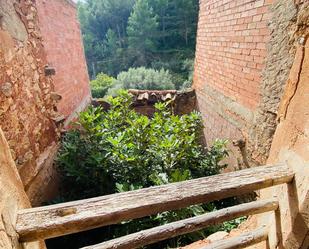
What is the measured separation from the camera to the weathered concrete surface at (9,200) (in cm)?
90

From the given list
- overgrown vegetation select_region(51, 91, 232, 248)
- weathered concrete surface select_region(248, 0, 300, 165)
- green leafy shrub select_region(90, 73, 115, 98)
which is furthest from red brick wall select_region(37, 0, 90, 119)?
green leafy shrub select_region(90, 73, 115, 98)

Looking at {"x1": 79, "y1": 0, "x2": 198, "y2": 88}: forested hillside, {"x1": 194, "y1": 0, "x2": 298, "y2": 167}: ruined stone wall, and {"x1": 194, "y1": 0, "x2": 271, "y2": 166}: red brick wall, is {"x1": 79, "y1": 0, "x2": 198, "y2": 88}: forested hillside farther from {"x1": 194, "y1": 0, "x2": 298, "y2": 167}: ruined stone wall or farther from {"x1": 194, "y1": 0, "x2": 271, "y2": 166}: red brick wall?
{"x1": 194, "y1": 0, "x2": 298, "y2": 167}: ruined stone wall

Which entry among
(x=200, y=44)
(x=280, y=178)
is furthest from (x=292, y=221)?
(x=200, y=44)

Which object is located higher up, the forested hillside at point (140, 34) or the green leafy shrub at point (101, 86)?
the forested hillside at point (140, 34)

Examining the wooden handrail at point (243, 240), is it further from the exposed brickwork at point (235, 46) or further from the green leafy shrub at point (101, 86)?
the green leafy shrub at point (101, 86)

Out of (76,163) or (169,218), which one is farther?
(76,163)

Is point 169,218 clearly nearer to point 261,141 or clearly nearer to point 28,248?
point 261,141

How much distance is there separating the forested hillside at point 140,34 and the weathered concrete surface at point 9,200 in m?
16.3

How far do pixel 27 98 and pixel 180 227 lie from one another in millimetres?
2318

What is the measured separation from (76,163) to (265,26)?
109 inches

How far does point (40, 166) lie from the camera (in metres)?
2.77

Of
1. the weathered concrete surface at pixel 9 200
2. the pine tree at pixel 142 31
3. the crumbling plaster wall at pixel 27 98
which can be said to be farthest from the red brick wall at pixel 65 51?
the pine tree at pixel 142 31

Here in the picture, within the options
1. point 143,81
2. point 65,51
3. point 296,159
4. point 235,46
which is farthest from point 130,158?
point 143,81

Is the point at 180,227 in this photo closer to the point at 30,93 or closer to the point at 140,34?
the point at 30,93
